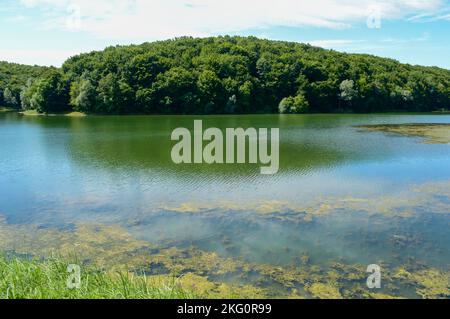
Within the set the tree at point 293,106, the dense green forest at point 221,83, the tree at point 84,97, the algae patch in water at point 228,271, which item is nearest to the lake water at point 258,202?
the algae patch in water at point 228,271

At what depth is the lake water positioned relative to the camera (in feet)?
35.0

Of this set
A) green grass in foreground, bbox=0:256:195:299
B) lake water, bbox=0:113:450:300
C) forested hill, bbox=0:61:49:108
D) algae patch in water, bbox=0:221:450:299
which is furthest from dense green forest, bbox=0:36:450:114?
green grass in foreground, bbox=0:256:195:299

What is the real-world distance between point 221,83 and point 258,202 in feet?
219

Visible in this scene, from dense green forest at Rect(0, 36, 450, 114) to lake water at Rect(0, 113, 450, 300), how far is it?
164ft

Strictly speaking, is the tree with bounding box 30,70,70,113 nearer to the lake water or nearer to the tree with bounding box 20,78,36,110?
the tree with bounding box 20,78,36,110

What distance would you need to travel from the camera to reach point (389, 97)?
88.7 metres

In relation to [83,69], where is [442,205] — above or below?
below

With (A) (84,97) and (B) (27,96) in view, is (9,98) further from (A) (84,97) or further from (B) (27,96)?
(A) (84,97)

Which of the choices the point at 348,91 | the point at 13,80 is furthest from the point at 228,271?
the point at 13,80

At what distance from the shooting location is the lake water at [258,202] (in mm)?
10672

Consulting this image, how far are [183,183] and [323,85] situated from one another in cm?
7227

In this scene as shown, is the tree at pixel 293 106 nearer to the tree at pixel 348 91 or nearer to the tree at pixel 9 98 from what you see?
the tree at pixel 348 91
